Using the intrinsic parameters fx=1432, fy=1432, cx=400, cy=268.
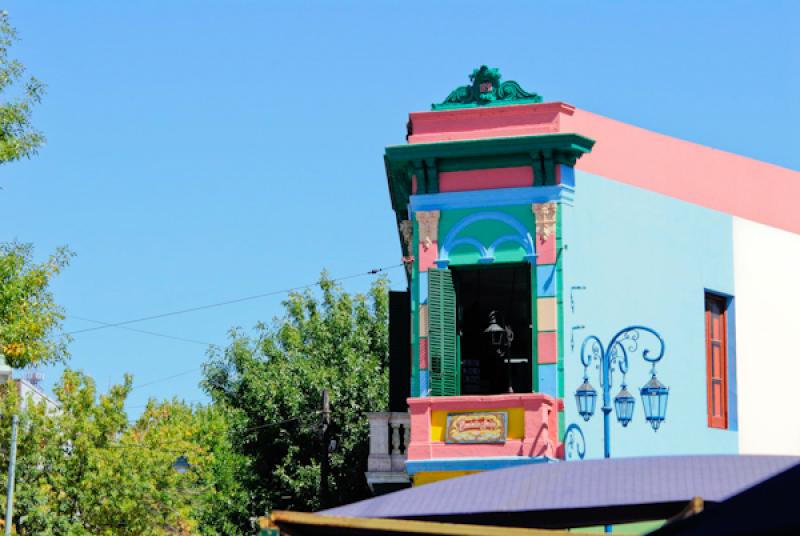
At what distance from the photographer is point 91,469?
1384 inches

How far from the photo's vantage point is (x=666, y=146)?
20.5 metres

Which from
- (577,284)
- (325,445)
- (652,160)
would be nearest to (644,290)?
(577,284)

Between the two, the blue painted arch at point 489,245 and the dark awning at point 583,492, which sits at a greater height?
the blue painted arch at point 489,245

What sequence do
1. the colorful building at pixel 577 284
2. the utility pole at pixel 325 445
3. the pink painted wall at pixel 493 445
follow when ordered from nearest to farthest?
the pink painted wall at pixel 493 445 → the colorful building at pixel 577 284 → the utility pole at pixel 325 445

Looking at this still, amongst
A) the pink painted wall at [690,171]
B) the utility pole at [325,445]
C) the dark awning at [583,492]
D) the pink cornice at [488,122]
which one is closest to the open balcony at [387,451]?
the pink cornice at [488,122]

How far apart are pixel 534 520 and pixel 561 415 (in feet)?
36.4

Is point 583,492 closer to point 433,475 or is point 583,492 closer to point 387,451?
point 433,475

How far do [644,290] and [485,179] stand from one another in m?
2.70

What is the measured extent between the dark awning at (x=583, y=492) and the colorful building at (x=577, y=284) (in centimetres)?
1001

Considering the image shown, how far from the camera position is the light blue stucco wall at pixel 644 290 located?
19125 mm

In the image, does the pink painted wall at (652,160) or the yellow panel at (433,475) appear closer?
the yellow panel at (433,475)

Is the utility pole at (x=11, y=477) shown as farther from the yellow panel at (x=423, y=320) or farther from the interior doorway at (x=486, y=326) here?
the yellow panel at (x=423, y=320)

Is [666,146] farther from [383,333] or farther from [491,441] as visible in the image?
[383,333]

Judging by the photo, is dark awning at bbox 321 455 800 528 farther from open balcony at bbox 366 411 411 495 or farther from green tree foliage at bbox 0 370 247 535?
green tree foliage at bbox 0 370 247 535
